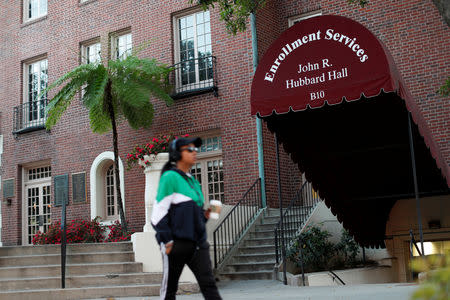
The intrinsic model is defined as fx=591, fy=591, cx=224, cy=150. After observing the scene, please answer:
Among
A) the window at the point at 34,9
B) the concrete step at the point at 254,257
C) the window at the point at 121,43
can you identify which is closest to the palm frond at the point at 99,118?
the window at the point at 121,43

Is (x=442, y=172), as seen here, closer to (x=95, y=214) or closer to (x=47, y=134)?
(x=95, y=214)

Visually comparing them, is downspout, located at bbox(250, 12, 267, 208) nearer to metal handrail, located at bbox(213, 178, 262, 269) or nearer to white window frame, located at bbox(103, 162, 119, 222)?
metal handrail, located at bbox(213, 178, 262, 269)

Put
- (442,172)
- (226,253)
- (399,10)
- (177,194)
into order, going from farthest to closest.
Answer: (399,10) < (226,253) < (442,172) < (177,194)

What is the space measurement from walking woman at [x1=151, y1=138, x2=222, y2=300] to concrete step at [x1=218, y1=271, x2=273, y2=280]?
7.11 metres

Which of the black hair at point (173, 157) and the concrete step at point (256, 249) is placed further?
the concrete step at point (256, 249)

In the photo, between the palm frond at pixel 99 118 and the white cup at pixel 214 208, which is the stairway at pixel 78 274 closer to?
the palm frond at pixel 99 118

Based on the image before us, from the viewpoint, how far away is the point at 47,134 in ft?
62.8

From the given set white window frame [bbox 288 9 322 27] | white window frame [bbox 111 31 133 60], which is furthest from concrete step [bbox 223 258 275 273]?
white window frame [bbox 111 31 133 60]

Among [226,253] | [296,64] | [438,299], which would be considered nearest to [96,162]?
[226,253]

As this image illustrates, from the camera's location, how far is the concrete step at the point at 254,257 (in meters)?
12.6

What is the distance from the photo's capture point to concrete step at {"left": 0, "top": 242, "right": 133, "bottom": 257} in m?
11.7

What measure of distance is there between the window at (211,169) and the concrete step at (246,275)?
3.71 m

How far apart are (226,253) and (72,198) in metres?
7.17

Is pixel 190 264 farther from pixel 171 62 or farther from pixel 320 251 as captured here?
pixel 171 62
